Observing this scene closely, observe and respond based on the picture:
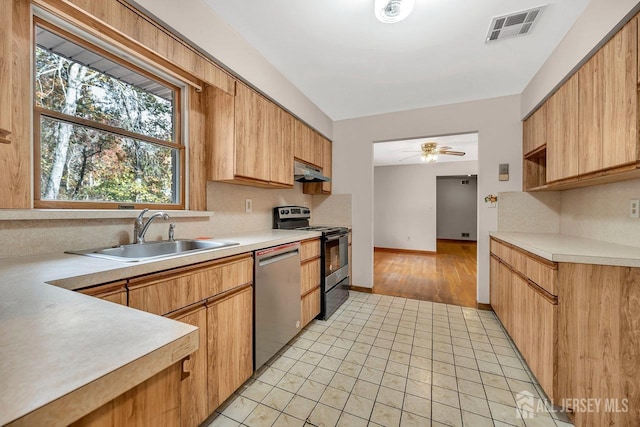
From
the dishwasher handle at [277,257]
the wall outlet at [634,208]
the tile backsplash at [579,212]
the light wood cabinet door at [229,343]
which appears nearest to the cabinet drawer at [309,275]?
the dishwasher handle at [277,257]

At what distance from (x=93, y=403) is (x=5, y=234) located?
1.33 m

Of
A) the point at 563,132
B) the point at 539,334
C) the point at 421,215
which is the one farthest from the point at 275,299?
the point at 421,215

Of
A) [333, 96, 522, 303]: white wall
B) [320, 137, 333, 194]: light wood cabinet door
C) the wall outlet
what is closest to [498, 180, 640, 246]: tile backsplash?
the wall outlet

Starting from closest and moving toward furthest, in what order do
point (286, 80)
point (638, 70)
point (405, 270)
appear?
point (638, 70) → point (286, 80) → point (405, 270)

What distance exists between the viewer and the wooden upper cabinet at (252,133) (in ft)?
6.84

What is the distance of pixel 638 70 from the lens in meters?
1.29

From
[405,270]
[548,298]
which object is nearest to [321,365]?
[548,298]

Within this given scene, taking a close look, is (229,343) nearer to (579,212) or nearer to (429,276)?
(579,212)

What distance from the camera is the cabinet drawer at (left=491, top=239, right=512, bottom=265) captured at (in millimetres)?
2240

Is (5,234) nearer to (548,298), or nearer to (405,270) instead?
(548,298)

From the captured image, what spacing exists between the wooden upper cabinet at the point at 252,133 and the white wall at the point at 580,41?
90.7 inches

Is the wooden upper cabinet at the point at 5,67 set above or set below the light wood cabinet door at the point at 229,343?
above

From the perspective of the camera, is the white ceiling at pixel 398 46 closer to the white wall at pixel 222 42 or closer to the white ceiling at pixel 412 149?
the white wall at pixel 222 42

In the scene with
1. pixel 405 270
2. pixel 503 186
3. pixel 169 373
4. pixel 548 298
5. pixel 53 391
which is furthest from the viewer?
pixel 405 270
